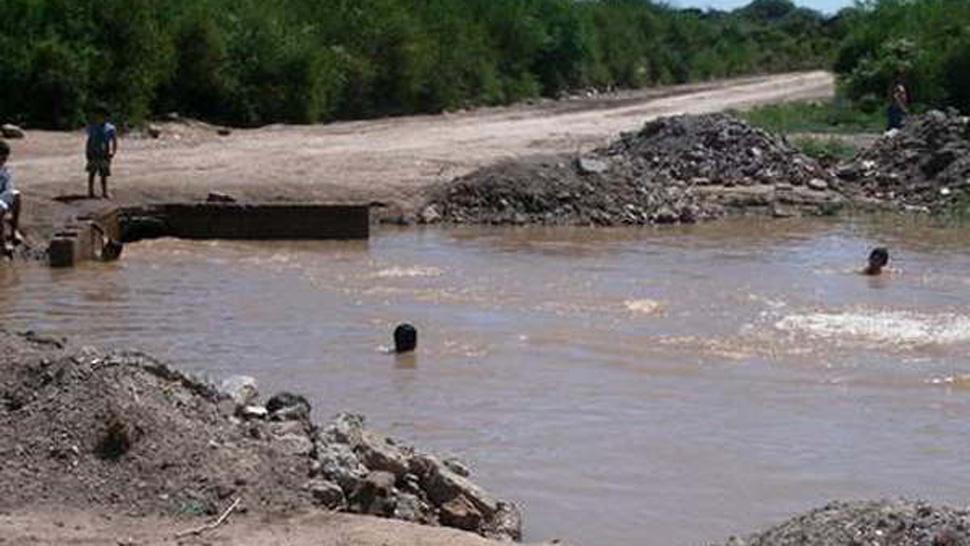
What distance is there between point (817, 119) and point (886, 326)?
78.5ft

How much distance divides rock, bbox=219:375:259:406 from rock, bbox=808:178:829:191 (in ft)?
57.9

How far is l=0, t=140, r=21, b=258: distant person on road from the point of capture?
59.9 feet

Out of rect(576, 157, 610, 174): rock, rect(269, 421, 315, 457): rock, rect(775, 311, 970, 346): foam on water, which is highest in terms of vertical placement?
rect(576, 157, 610, 174): rock

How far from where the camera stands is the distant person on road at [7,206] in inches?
719

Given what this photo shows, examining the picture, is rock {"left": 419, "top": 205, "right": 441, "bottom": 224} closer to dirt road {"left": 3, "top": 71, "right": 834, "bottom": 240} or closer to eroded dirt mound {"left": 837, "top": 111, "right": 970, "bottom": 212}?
dirt road {"left": 3, "top": 71, "right": 834, "bottom": 240}

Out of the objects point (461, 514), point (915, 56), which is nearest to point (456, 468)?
point (461, 514)

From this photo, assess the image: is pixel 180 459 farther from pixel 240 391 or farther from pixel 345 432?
pixel 240 391

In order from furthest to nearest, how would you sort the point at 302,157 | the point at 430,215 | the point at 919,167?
the point at 302,157 < the point at 919,167 < the point at 430,215

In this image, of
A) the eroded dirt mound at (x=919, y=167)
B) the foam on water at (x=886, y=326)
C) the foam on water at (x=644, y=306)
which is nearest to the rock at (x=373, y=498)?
the foam on water at (x=886, y=326)

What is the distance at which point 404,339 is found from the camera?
1420 centimetres

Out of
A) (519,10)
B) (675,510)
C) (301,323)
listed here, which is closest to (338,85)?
(519,10)

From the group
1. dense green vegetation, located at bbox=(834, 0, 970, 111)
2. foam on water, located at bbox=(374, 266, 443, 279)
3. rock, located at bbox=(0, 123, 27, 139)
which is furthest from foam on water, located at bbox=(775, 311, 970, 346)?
dense green vegetation, located at bbox=(834, 0, 970, 111)

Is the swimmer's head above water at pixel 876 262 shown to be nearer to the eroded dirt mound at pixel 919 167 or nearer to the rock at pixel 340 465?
the eroded dirt mound at pixel 919 167

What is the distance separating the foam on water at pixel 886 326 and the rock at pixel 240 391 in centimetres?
666
